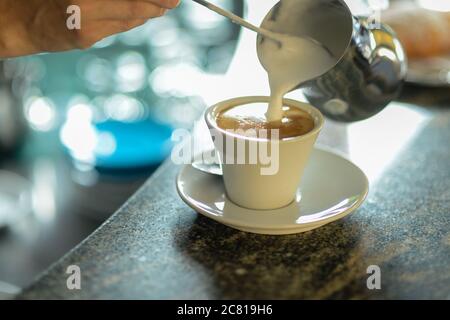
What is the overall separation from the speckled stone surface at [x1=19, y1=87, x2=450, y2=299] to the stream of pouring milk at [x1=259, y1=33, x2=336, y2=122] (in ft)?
0.67

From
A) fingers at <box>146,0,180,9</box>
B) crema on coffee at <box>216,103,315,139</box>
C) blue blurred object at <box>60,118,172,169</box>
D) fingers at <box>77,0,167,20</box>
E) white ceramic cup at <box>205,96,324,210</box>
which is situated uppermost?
fingers at <box>146,0,180,9</box>

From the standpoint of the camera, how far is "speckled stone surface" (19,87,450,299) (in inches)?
30.1

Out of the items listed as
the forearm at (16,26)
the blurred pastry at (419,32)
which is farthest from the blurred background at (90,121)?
the forearm at (16,26)

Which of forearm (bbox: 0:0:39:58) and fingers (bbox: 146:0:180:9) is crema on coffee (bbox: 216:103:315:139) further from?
forearm (bbox: 0:0:39:58)

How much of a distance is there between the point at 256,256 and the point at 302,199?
0.53ft

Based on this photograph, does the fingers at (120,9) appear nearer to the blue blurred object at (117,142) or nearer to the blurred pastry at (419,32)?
the blurred pastry at (419,32)

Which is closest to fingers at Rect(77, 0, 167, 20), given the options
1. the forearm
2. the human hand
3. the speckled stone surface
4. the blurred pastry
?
the human hand

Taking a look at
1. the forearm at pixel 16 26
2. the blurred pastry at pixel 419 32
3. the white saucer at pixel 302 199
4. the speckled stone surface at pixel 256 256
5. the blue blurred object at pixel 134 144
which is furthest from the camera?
the blue blurred object at pixel 134 144

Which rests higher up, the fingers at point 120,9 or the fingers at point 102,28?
the fingers at point 120,9

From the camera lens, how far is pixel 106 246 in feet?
2.77

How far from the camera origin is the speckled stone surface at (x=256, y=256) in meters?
0.76

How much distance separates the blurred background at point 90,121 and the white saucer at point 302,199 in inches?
37.4

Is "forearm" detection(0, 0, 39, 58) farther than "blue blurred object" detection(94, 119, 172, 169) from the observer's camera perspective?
No
